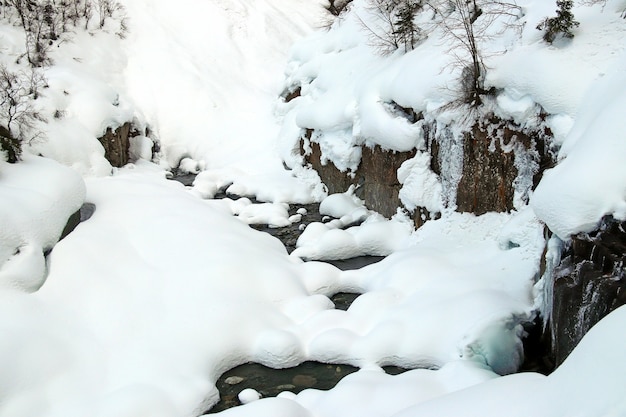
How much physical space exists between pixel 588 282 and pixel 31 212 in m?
7.20

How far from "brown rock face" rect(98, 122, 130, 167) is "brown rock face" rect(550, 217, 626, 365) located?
12145 millimetres

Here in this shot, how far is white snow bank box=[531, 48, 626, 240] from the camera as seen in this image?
4.82 m

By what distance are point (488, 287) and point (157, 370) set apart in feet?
13.8

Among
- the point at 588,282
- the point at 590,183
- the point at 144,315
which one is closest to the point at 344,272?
the point at 144,315

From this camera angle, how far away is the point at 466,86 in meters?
8.56

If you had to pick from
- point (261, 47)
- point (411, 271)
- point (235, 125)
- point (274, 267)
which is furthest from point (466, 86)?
point (261, 47)

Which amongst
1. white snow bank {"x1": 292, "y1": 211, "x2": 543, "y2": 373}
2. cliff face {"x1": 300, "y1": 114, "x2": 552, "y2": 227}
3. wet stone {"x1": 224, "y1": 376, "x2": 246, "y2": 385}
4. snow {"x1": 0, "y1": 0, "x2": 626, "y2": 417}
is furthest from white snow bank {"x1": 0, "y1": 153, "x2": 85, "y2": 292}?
cliff face {"x1": 300, "y1": 114, "x2": 552, "y2": 227}

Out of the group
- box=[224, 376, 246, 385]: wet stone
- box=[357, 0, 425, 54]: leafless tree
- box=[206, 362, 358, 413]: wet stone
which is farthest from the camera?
box=[357, 0, 425, 54]: leafless tree

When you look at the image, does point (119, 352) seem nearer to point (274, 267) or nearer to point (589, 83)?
point (274, 267)

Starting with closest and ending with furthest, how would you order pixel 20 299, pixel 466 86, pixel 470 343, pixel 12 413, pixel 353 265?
pixel 12 413 → pixel 470 343 → pixel 20 299 → pixel 466 86 → pixel 353 265

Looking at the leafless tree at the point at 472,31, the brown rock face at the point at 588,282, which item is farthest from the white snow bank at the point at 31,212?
the leafless tree at the point at 472,31

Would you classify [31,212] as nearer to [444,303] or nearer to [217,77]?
[444,303]

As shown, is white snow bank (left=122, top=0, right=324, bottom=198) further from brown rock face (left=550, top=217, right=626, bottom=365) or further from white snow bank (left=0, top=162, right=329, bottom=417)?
brown rock face (left=550, top=217, right=626, bottom=365)

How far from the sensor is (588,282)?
4.89 m
